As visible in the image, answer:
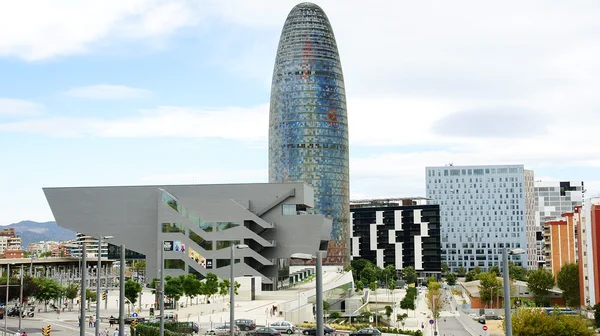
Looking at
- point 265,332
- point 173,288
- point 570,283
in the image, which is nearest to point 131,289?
point 173,288

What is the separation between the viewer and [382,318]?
103 meters

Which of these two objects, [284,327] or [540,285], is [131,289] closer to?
[284,327]

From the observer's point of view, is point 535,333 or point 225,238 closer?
point 535,333

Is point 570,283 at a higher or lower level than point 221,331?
higher

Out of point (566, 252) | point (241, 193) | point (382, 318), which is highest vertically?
point (241, 193)

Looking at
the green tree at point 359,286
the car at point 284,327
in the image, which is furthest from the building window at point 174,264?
the green tree at point 359,286

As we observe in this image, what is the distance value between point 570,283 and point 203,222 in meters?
56.8

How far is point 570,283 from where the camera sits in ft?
381

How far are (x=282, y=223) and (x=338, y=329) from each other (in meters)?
45.8

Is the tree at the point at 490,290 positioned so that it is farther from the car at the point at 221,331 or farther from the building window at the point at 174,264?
the car at the point at 221,331

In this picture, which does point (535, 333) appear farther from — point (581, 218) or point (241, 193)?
point (241, 193)

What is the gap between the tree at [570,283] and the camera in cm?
11581

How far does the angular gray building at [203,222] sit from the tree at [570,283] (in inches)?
1491

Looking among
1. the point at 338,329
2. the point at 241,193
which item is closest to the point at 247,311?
the point at 338,329
